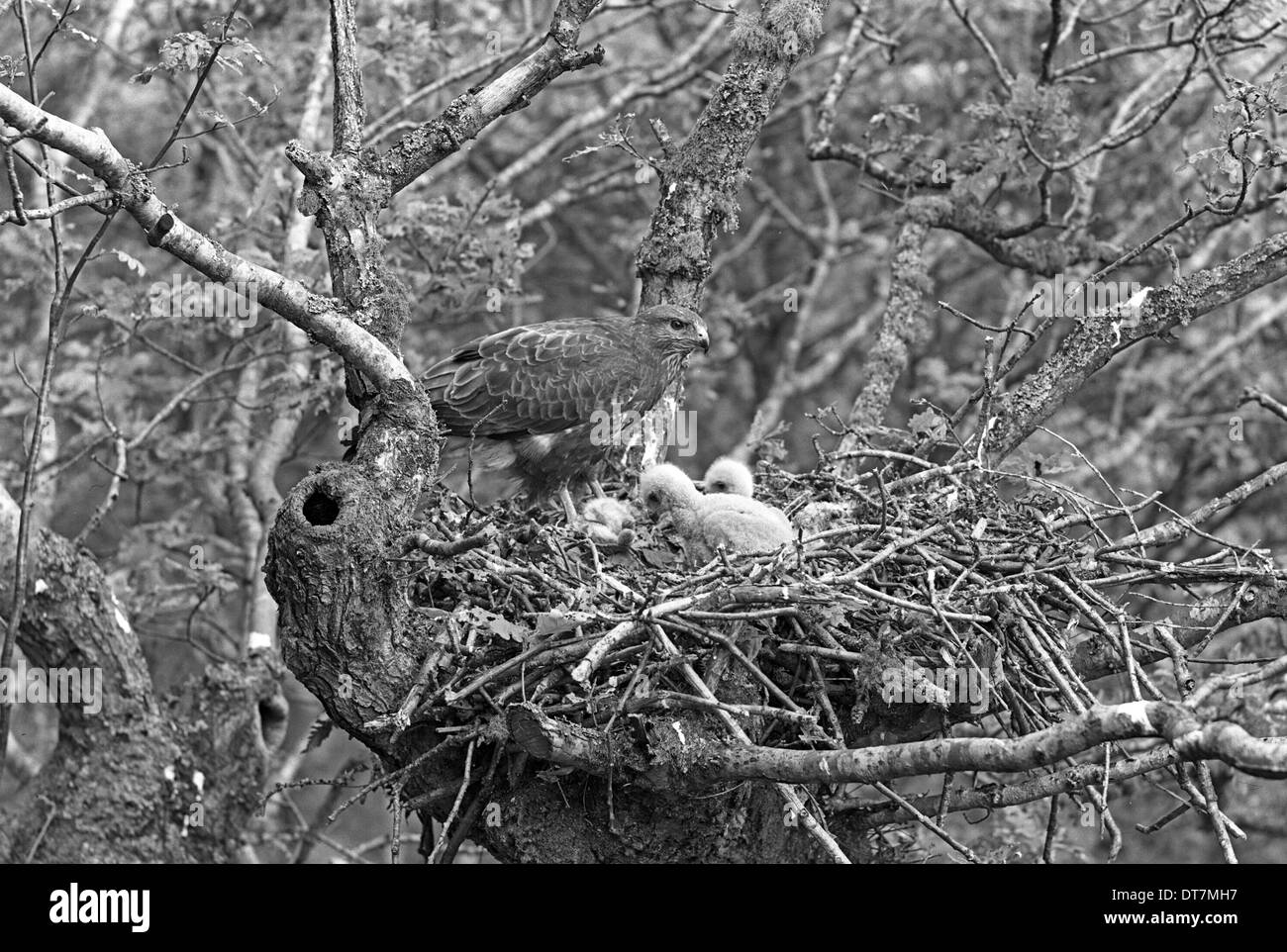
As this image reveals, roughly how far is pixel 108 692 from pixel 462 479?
7.74ft

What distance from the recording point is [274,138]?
10.9 metres

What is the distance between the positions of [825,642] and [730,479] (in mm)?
1767

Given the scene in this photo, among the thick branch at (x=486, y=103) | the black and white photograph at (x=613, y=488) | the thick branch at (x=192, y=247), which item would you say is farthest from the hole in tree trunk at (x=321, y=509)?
the thick branch at (x=486, y=103)

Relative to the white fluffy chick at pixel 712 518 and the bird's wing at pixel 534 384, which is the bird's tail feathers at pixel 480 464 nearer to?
the bird's wing at pixel 534 384

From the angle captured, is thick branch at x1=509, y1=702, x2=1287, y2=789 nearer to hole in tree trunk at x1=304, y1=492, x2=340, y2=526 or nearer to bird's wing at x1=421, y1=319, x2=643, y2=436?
hole in tree trunk at x1=304, y1=492, x2=340, y2=526

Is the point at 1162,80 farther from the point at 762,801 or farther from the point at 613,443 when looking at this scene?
the point at 762,801

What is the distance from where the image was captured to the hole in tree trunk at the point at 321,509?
5793 mm

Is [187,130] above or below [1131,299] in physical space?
above

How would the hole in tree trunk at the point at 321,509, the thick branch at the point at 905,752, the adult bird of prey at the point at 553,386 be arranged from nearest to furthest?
the thick branch at the point at 905,752 → the hole in tree trunk at the point at 321,509 → the adult bird of prey at the point at 553,386

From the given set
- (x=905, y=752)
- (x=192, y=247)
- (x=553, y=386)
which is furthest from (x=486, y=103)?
(x=905, y=752)

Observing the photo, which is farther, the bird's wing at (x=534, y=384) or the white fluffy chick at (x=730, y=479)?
the bird's wing at (x=534, y=384)

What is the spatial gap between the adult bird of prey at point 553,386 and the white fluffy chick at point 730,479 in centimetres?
72

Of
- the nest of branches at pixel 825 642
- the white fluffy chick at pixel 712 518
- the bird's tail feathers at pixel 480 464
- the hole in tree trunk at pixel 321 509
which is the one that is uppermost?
the bird's tail feathers at pixel 480 464
